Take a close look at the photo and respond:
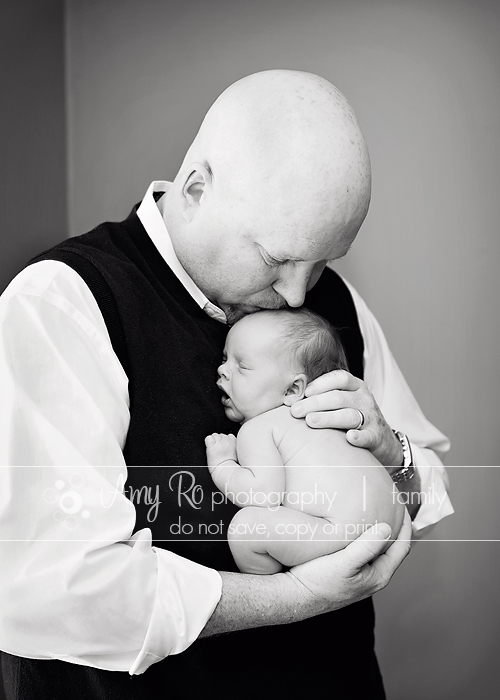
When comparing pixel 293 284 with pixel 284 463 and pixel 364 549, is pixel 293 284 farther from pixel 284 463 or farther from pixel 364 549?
pixel 364 549

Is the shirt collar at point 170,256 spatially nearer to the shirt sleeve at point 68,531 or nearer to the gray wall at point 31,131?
the shirt sleeve at point 68,531

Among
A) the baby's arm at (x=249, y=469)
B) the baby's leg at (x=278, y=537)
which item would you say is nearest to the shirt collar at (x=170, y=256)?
the baby's arm at (x=249, y=469)

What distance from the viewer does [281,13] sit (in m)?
1.95

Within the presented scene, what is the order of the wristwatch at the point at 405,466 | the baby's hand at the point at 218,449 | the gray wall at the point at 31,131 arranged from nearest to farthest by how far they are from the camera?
the baby's hand at the point at 218,449
the wristwatch at the point at 405,466
the gray wall at the point at 31,131

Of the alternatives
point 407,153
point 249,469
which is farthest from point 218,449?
point 407,153

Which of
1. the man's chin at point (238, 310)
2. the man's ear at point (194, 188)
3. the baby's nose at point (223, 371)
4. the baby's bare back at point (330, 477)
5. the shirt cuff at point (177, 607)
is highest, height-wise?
the man's ear at point (194, 188)

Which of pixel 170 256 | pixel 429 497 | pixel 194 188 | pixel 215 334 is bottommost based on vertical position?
pixel 429 497

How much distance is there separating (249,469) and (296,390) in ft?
0.55

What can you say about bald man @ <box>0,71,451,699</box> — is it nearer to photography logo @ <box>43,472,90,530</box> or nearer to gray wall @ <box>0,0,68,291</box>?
photography logo @ <box>43,472,90,530</box>

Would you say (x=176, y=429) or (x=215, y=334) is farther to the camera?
(x=215, y=334)

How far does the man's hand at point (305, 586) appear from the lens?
1.04 metres

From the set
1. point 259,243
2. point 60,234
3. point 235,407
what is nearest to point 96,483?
point 235,407

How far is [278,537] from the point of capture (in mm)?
1083

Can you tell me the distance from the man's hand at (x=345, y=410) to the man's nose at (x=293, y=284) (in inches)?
5.3
